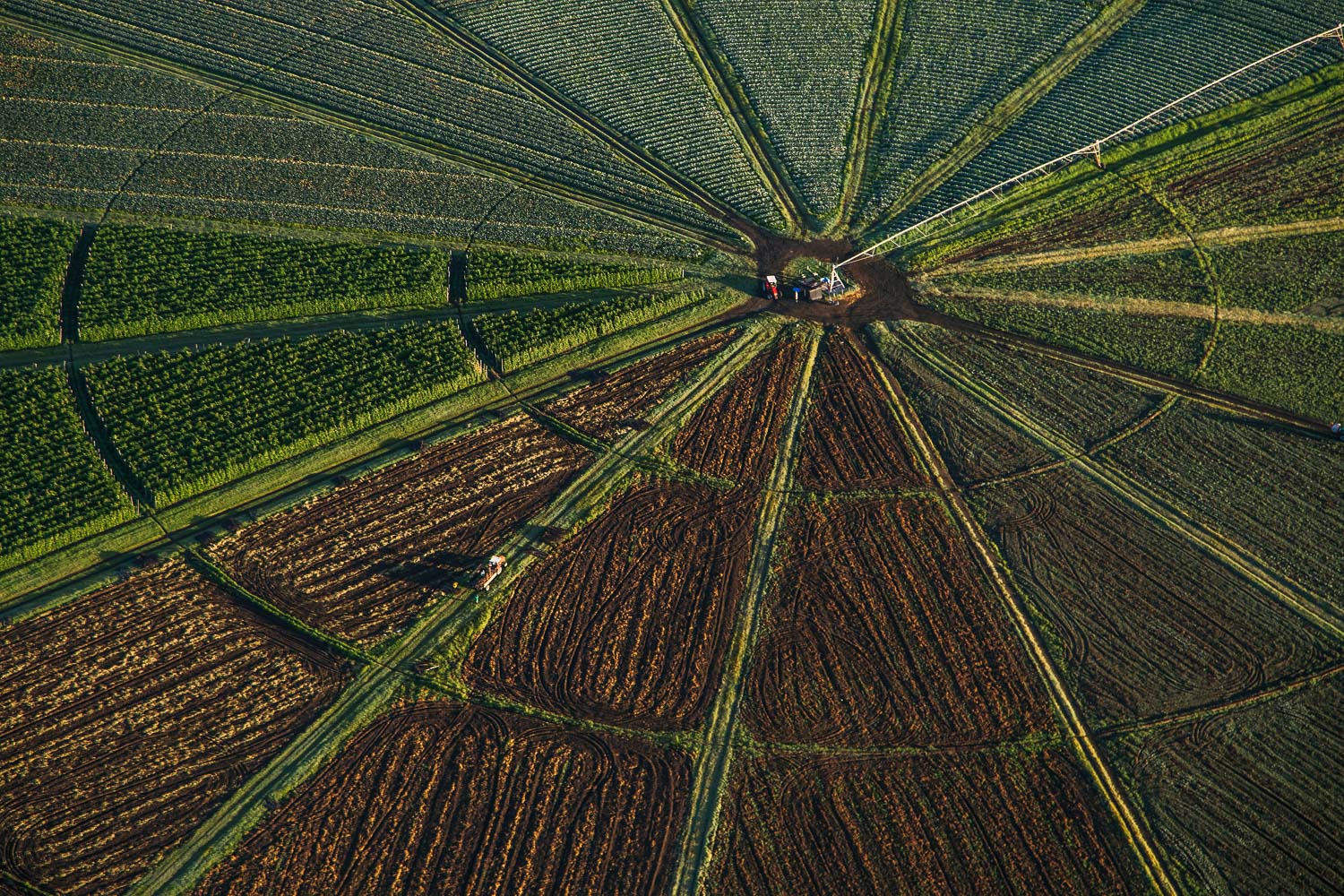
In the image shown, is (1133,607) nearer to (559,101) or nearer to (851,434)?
(851,434)

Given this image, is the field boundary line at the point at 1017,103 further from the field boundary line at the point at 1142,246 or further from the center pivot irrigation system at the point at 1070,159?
the field boundary line at the point at 1142,246

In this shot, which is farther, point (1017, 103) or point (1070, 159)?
point (1017, 103)

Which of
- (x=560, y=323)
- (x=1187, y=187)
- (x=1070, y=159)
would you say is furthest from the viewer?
(x=1070, y=159)

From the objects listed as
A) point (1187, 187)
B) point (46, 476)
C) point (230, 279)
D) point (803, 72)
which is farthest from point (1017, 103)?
point (46, 476)

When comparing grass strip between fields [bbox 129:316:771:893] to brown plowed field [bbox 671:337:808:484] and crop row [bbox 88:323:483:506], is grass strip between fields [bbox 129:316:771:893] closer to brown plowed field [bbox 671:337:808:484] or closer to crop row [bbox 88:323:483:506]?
brown plowed field [bbox 671:337:808:484]

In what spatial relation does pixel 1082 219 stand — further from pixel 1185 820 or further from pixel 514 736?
pixel 514 736

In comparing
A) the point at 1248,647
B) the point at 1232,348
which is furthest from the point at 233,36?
the point at 1248,647

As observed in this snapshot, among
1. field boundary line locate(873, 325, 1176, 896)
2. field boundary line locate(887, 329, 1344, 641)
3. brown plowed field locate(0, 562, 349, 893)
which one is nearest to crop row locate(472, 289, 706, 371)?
field boundary line locate(873, 325, 1176, 896)
